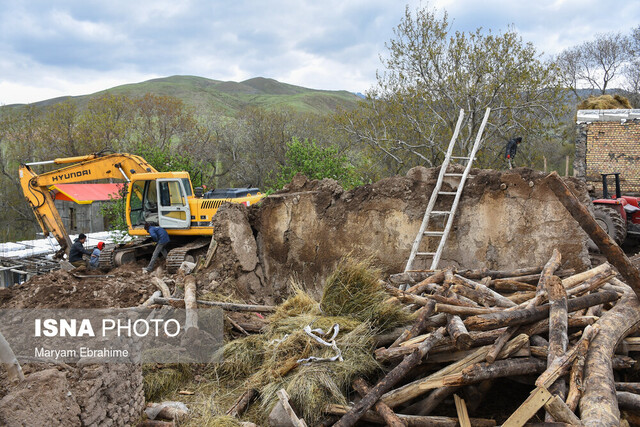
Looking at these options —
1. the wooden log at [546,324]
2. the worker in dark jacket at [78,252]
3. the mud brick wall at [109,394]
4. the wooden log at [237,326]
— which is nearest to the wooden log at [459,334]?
the wooden log at [546,324]

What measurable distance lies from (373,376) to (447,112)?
16327 mm

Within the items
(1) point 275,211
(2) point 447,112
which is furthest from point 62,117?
(1) point 275,211

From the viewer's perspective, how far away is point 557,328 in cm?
443

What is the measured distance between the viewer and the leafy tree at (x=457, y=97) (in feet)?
59.5

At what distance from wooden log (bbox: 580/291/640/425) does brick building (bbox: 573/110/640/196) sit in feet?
49.6

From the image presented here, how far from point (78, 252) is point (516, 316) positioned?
11920 millimetres

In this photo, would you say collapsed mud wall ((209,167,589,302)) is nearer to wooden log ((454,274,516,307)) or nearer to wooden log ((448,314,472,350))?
wooden log ((454,274,516,307))

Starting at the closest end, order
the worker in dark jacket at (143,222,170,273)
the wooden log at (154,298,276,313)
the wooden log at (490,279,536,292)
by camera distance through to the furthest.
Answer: the wooden log at (490,279,536,292) < the wooden log at (154,298,276,313) < the worker in dark jacket at (143,222,170,273)

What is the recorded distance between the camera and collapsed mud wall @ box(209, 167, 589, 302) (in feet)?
→ 26.6

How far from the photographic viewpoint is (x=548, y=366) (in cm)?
408

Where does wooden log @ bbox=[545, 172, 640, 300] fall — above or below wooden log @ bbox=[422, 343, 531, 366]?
above

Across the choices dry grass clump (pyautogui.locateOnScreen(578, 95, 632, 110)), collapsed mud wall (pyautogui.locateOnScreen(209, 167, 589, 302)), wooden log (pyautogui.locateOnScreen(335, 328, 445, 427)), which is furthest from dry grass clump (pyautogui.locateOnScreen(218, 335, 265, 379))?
dry grass clump (pyautogui.locateOnScreen(578, 95, 632, 110))

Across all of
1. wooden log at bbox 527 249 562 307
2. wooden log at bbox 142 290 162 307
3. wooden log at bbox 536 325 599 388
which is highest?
wooden log at bbox 527 249 562 307

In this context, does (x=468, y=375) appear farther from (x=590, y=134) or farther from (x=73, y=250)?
(x=590, y=134)
